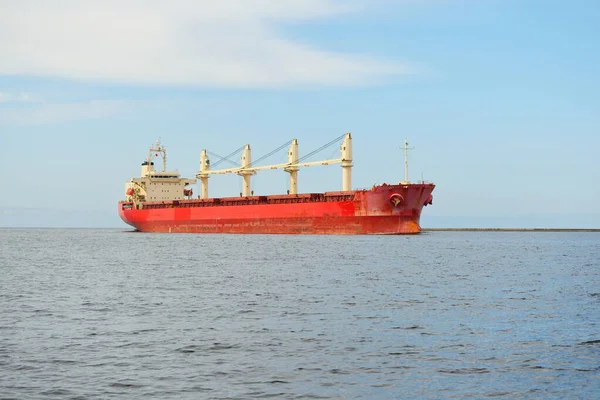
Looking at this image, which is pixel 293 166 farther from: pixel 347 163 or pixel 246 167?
pixel 246 167

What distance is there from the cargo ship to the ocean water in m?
23.6

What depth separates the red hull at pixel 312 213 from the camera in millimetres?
45059

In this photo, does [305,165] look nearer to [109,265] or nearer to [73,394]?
[109,265]

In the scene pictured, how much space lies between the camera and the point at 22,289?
1869cm

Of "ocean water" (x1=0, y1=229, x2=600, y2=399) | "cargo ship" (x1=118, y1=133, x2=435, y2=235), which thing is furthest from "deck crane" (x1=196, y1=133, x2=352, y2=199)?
"ocean water" (x1=0, y1=229, x2=600, y2=399)

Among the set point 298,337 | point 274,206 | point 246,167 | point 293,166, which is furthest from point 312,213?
point 298,337

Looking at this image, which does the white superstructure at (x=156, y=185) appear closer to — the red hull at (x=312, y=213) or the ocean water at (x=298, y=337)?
the red hull at (x=312, y=213)

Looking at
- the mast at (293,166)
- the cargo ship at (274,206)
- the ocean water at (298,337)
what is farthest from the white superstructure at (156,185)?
the ocean water at (298,337)

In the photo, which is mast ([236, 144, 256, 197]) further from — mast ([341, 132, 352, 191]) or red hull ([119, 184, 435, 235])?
mast ([341, 132, 352, 191])

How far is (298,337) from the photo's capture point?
11453mm

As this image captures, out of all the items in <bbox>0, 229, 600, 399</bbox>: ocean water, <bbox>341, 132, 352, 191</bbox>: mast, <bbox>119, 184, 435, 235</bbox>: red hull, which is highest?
<bbox>341, 132, 352, 191</bbox>: mast

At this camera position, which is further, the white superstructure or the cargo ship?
the white superstructure

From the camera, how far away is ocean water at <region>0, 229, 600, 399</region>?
8484mm

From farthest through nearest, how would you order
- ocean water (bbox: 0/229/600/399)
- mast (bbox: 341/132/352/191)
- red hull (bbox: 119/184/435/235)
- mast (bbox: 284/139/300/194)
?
1. mast (bbox: 284/139/300/194)
2. mast (bbox: 341/132/352/191)
3. red hull (bbox: 119/184/435/235)
4. ocean water (bbox: 0/229/600/399)
